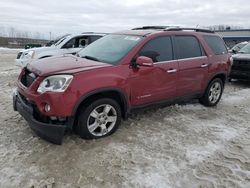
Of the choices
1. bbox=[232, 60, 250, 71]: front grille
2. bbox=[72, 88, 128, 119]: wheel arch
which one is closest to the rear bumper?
bbox=[232, 60, 250, 71]: front grille

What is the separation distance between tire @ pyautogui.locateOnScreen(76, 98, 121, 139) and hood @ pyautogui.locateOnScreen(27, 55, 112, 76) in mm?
564

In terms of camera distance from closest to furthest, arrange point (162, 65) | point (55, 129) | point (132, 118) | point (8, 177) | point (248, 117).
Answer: point (8, 177), point (55, 129), point (162, 65), point (132, 118), point (248, 117)

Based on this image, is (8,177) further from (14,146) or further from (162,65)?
(162,65)

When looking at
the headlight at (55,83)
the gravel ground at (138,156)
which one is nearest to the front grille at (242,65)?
the gravel ground at (138,156)

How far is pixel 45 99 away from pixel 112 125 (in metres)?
1.25

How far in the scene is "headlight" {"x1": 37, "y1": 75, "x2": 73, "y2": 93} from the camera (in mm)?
3973

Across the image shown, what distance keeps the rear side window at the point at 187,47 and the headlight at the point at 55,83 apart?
8.17ft

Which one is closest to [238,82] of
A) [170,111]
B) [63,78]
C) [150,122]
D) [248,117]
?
[248,117]

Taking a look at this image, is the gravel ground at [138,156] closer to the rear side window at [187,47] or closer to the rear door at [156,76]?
the rear door at [156,76]

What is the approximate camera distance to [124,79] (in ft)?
15.1

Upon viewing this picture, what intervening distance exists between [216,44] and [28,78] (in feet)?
14.6

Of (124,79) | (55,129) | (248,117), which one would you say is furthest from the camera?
(248,117)

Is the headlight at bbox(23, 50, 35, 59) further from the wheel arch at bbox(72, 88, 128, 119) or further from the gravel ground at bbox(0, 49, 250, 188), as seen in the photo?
the wheel arch at bbox(72, 88, 128, 119)

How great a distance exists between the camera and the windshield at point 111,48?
485cm
